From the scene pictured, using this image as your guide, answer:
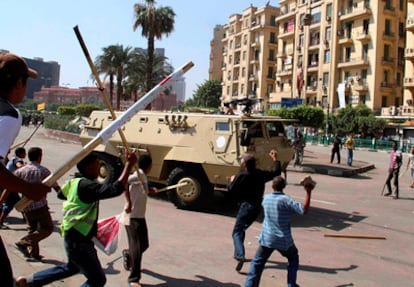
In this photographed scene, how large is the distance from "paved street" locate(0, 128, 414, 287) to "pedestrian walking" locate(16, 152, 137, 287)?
34.5 inches

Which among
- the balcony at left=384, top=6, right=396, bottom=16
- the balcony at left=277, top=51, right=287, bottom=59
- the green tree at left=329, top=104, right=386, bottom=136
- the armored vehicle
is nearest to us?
the armored vehicle

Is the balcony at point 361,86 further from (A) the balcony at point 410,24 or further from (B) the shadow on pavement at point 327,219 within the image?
(B) the shadow on pavement at point 327,219

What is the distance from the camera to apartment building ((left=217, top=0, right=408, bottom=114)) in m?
48.7

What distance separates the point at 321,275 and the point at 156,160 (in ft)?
17.8

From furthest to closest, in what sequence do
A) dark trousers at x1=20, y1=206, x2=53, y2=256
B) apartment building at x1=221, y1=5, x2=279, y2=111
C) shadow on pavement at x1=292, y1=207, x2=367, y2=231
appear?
apartment building at x1=221, y1=5, x2=279, y2=111 → shadow on pavement at x1=292, y1=207, x2=367, y2=231 → dark trousers at x1=20, y1=206, x2=53, y2=256

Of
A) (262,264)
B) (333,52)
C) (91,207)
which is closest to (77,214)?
(91,207)

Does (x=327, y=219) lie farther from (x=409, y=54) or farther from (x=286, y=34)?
(x=286, y=34)

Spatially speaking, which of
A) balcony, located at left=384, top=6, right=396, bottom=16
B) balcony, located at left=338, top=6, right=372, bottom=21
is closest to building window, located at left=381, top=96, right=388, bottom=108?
balcony, located at left=384, top=6, right=396, bottom=16

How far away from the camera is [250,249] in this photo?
6562 mm

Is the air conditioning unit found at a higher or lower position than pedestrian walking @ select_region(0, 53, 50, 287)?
higher

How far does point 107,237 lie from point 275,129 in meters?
6.32

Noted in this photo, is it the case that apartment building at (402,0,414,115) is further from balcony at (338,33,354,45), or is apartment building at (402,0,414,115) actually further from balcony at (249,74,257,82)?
balcony at (249,74,257,82)

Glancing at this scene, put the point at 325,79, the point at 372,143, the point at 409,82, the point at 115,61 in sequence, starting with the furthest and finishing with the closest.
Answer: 1. the point at 325,79
2. the point at 409,82
3. the point at 115,61
4. the point at 372,143

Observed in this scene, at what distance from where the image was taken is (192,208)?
9.27 metres
